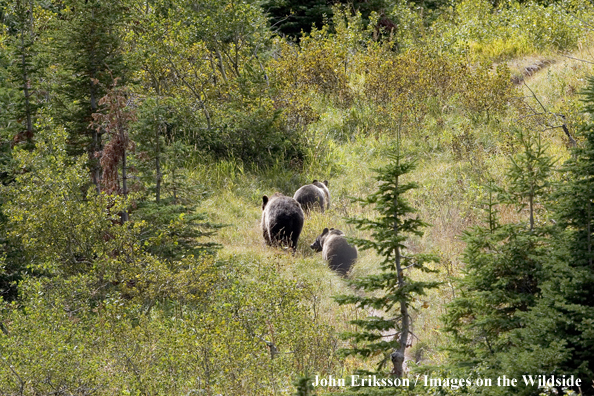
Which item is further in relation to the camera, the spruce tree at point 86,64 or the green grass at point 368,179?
the spruce tree at point 86,64

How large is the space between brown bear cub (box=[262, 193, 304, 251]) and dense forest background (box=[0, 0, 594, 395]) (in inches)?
11.2

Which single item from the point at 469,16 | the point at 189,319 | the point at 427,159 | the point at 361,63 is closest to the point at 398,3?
the point at 469,16

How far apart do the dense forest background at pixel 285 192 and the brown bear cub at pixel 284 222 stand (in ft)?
0.93

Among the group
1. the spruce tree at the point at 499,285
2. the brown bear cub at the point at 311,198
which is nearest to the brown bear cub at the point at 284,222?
the brown bear cub at the point at 311,198

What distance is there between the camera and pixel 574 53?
16156mm

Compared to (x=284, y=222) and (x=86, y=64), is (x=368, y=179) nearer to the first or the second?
(x=284, y=222)

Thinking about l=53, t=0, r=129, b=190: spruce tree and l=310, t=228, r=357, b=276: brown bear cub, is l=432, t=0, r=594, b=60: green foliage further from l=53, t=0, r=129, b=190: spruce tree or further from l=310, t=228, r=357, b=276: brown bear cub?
l=53, t=0, r=129, b=190: spruce tree

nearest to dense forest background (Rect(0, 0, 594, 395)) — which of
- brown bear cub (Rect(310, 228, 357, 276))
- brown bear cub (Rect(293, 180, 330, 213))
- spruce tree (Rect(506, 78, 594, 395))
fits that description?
spruce tree (Rect(506, 78, 594, 395))

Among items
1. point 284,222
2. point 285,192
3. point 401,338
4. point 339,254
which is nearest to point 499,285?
point 401,338

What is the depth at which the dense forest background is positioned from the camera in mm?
4730

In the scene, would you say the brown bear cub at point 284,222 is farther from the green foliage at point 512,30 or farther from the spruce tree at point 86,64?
the green foliage at point 512,30

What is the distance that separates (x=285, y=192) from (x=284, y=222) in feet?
10.9

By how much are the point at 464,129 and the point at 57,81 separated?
7.91 meters

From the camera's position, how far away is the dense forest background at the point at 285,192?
4730mm
